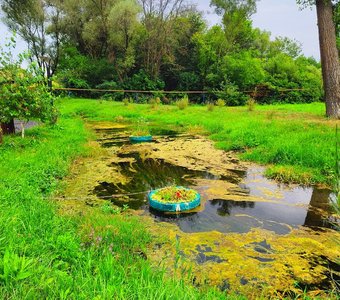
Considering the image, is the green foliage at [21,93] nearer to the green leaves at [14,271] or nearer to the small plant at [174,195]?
the small plant at [174,195]

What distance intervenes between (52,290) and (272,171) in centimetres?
616

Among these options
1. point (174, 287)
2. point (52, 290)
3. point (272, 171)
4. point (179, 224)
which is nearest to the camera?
point (52, 290)

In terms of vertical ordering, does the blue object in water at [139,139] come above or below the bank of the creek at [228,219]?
above

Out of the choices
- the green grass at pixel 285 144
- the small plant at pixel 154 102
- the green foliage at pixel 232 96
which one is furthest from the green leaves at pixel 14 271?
the green foliage at pixel 232 96

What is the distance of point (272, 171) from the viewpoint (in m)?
7.52

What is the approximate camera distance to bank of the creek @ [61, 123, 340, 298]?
3543 mm

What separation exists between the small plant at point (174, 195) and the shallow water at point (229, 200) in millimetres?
249

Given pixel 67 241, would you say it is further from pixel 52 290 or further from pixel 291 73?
pixel 291 73

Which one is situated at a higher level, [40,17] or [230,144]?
[40,17]

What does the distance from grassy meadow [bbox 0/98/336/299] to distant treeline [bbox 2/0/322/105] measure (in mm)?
16761

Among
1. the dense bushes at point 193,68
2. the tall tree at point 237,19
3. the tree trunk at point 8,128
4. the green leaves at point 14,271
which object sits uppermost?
the tall tree at point 237,19

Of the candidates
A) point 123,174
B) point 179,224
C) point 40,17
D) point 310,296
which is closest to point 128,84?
point 40,17

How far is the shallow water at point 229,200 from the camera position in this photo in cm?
500

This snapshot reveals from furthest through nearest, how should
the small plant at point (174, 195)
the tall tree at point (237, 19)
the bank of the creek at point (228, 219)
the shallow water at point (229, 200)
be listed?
the tall tree at point (237, 19)
the small plant at point (174, 195)
the shallow water at point (229, 200)
the bank of the creek at point (228, 219)
